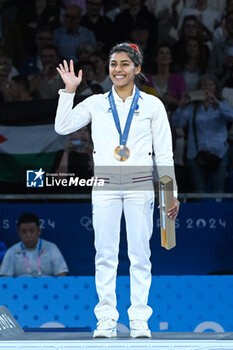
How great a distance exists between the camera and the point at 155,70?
24.5ft

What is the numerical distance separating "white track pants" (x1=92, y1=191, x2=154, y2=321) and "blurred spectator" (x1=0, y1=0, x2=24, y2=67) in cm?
347

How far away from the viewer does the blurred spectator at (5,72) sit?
7414 millimetres

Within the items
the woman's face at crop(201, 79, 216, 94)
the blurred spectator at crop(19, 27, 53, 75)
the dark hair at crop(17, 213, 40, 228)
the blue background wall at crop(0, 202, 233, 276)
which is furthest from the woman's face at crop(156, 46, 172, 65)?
the dark hair at crop(17, 213, 40, 228)

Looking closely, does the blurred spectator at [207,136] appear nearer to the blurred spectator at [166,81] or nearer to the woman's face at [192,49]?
the blurred spectator at [166,81]

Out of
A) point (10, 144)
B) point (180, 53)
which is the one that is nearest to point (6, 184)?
point (10, 144)

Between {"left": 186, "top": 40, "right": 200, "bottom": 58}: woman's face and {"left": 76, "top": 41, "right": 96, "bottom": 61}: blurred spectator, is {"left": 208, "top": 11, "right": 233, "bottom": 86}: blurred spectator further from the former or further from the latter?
{"left": 76, "top": 41, "right": 96, "bottom": 61}: blurred spectator

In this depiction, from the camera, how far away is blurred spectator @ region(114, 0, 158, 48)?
7922 mm

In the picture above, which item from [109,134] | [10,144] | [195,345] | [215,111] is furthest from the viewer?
[10,144]

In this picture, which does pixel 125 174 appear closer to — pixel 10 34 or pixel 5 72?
pixel 5 72

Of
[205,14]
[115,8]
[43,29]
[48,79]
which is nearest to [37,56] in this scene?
[43,29]

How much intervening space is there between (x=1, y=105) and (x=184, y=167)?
5.78 ft

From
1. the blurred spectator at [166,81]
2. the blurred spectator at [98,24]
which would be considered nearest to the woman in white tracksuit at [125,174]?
the blurred spectator at [166,81]

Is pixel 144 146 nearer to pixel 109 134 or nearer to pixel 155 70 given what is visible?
pixel 109 134

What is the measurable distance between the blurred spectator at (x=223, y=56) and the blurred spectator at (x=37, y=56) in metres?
1.55
